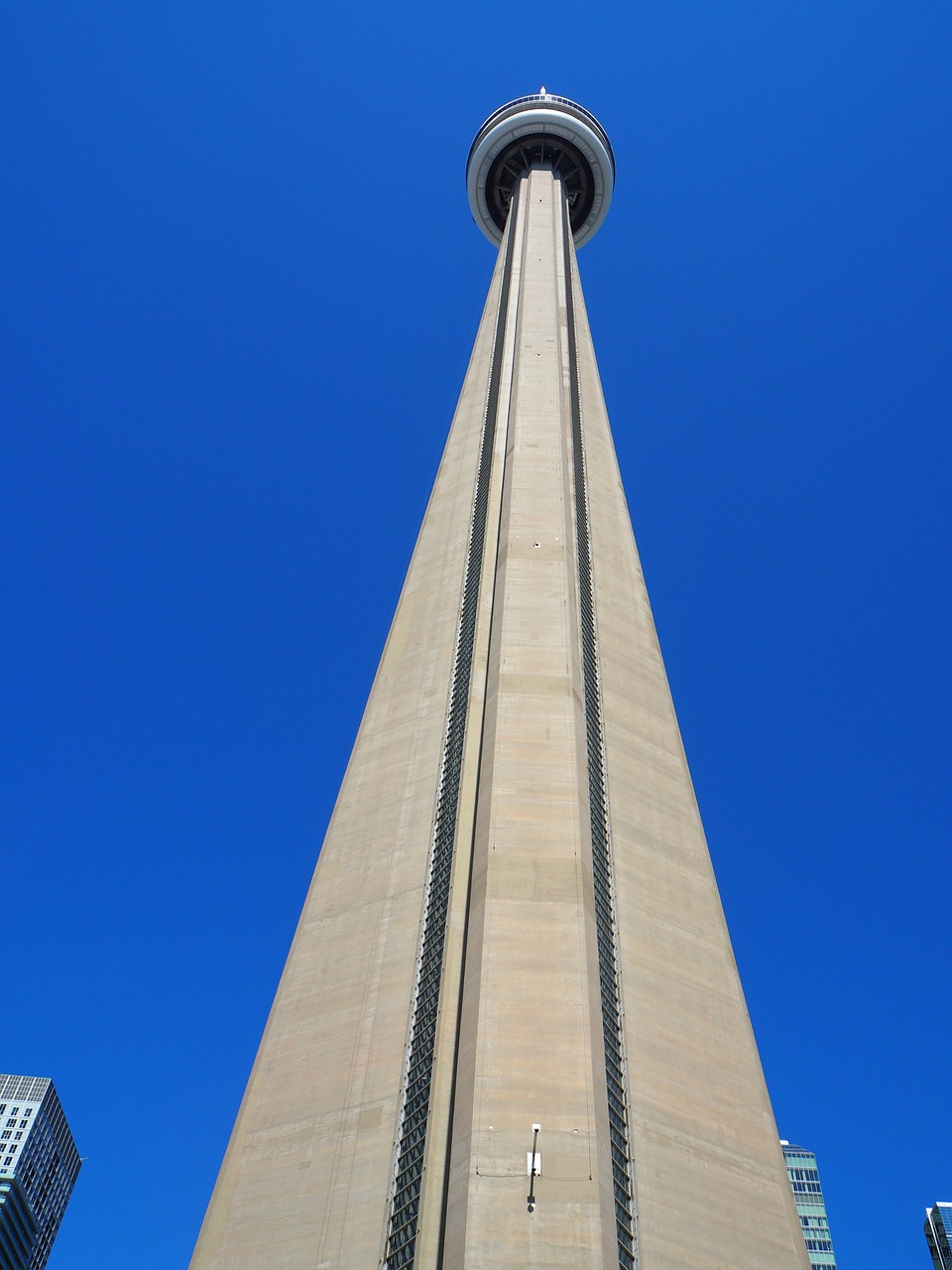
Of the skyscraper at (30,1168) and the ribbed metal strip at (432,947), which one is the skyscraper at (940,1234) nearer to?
the ribbed metal strip at (432,947)

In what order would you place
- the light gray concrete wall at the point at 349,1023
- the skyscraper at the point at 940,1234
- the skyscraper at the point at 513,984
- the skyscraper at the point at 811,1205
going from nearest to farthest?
the skyscraper at the point at 513,984, the light gray concrete wall at the point at 349,1023, the skyscraper at the point at 940,1234, the skyscraper at the point at 811,1205

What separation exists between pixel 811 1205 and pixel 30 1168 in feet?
233

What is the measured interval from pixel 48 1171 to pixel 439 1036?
354 ft

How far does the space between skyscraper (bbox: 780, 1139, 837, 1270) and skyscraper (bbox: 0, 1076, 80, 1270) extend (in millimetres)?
67838

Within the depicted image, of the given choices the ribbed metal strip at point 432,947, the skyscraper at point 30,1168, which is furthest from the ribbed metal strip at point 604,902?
the skyscraper at point 30,1168

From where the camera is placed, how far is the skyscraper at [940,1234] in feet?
255

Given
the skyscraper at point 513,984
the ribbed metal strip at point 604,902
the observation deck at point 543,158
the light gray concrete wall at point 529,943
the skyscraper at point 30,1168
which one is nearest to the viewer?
the light gray concrete wall at point 529,943

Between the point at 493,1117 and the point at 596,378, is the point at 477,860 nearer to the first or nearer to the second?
the point at 493,1117

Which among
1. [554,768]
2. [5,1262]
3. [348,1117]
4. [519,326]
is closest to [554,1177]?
[348,1117]

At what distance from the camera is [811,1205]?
93375 millimetres

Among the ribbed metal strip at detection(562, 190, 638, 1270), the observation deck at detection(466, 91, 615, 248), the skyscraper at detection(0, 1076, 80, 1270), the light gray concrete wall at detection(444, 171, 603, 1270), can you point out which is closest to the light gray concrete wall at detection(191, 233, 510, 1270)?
the light gray concrete wall at detection(444, 171, 603, 1270)

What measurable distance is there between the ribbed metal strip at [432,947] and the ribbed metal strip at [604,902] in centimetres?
300

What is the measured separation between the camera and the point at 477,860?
22.0m

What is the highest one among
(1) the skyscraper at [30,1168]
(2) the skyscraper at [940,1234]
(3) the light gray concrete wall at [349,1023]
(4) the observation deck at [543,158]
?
(4) the observation deck at [543,158]
